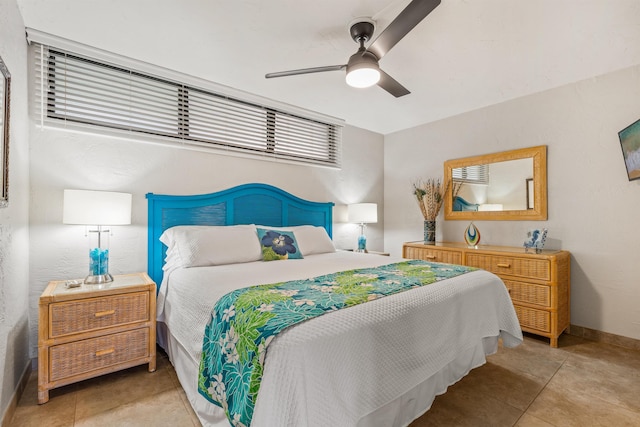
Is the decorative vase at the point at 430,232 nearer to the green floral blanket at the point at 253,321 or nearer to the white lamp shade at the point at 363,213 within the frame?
the white lamp shade at the point at 363,213

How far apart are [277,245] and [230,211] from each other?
0.70 m

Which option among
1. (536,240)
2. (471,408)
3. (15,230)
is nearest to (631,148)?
(536,240)

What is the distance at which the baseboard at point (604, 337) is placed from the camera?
2582 mm

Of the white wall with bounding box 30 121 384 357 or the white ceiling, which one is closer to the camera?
the white ceiling

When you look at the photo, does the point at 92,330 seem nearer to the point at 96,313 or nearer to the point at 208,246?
the point at 96,313

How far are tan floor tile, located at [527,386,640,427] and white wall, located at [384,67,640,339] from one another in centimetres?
125

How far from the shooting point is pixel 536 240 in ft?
9.56

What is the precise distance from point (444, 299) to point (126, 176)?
2614mm

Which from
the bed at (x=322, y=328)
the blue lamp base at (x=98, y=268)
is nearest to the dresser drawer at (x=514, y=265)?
the bed at (x=322, y=328)

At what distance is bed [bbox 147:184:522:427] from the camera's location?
1.08 metres

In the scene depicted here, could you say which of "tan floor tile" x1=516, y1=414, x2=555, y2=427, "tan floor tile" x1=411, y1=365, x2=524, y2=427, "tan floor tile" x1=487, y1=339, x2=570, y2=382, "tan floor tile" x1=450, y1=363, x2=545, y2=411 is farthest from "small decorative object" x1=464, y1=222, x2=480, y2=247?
"tan floor tile" x1=516, y1=414, x2=555, y2=427

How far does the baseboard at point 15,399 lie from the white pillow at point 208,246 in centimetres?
106

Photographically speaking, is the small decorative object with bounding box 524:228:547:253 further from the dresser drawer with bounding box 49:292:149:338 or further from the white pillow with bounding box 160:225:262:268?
the dresser drawer with bounding box 49:292:149:338

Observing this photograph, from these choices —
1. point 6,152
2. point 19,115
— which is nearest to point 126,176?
point 19,115
